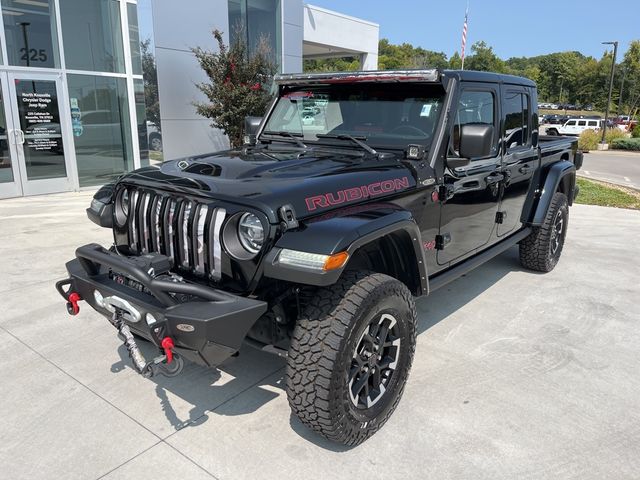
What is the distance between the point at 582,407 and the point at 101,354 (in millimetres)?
3084

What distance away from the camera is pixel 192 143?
11391 mm

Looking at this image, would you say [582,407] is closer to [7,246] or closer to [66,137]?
[7,246]

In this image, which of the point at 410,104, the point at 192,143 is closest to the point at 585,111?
the point at 192,143

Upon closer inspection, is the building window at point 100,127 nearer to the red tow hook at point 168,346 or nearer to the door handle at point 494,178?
the door handle at point 494,178

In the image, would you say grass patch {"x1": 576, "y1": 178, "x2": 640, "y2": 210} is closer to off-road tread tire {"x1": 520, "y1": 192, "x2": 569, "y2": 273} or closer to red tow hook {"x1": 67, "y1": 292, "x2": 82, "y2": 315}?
off-road tread tire {"x1": 520, "y1": 192, "x2": 569, "y2": 273}

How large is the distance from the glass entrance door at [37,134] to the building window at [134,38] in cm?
157

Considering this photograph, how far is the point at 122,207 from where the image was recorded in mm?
3135

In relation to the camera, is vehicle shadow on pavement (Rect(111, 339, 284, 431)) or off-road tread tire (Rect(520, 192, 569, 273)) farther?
off-road tread tire (Rect(520, 192, 569, 273))

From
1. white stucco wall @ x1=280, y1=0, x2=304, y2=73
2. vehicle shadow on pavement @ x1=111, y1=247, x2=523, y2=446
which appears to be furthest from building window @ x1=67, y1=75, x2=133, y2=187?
vehicle shadow on pavement @ x1=111, y1=247, x2=523, y2=446

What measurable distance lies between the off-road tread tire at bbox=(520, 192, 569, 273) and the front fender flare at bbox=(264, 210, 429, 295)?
2.98 metres

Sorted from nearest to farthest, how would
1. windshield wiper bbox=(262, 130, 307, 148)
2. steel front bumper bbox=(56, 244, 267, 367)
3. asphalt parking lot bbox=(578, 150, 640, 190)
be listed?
steel front bumper bbox=(56, 244, 267, 367)
windshield wiper bbox=(262, 130, 307, 148)
asphalt parking lot bbox=(578, 150, 640, 190)

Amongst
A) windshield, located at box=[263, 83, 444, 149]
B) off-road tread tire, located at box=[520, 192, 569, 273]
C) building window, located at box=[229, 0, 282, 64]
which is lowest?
off-road tread tire, located at box=[520, 192, 569, 273]

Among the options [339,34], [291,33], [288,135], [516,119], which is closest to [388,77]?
[288,135]

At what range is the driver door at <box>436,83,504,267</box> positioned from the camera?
11.5ft
